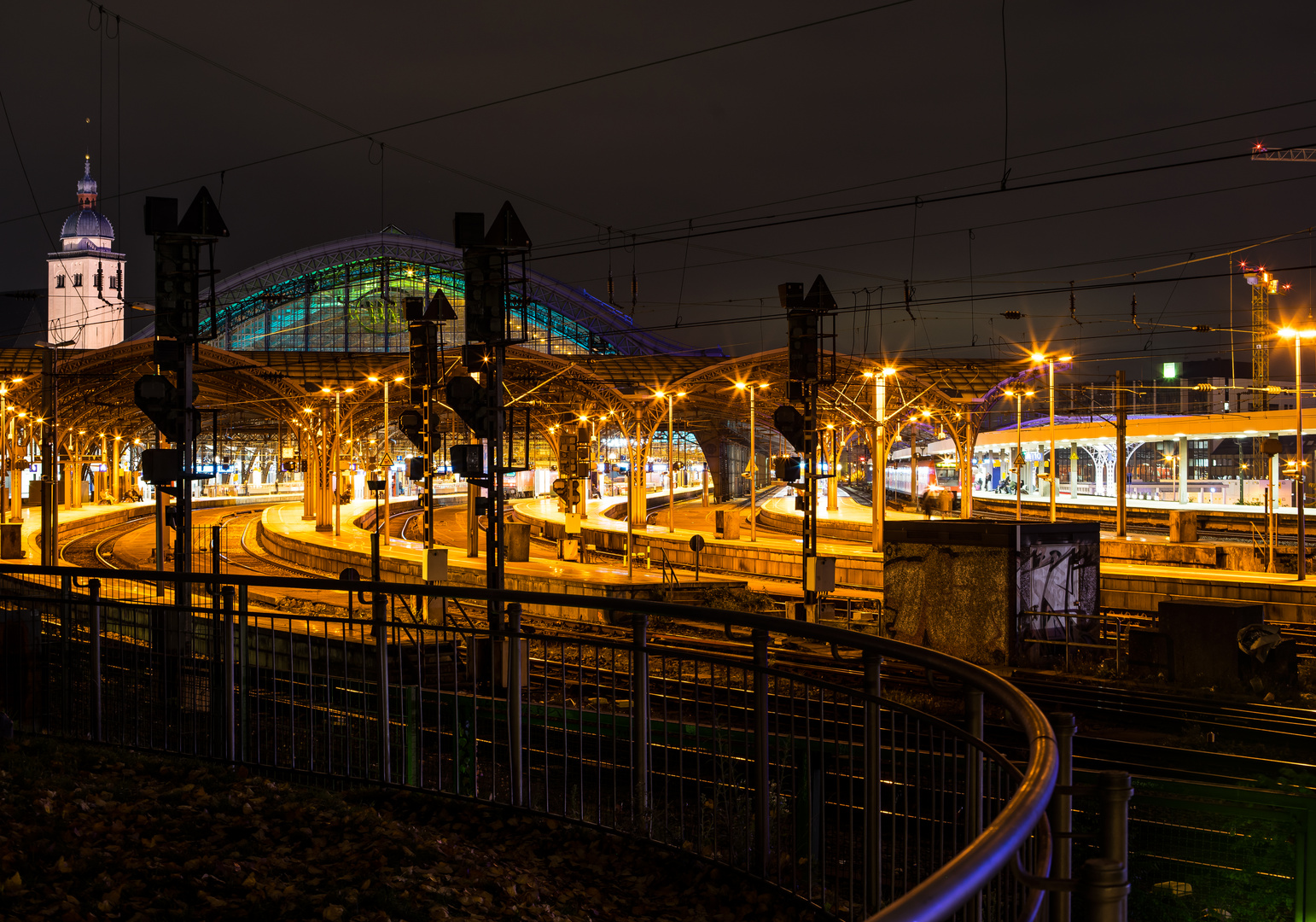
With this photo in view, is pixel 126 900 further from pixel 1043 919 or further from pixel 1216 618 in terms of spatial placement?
pixel 1216 618

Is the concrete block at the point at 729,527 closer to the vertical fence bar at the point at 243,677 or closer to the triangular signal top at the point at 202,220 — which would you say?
the triangular signal top at the point at 202,220

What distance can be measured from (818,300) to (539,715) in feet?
48.3

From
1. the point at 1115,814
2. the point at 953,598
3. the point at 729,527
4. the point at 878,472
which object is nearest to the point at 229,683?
the point at 1115,814

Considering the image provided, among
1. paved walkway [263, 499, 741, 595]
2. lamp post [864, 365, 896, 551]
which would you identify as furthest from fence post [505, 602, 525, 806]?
lamp post [864, 365, 896, 551]

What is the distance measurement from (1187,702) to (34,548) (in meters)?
36.4

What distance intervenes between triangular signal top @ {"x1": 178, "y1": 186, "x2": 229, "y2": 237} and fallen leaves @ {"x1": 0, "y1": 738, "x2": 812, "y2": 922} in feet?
38.7

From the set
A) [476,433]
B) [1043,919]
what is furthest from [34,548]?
[1043,919]

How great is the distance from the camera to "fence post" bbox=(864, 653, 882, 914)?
405 centimetres

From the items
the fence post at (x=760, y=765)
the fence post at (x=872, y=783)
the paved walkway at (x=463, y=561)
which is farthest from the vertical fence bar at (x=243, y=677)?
the paved walkway at (x=463, y=561)

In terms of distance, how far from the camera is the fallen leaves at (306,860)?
13.8 feet

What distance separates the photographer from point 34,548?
123 feet

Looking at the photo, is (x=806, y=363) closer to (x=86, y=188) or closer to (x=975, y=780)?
(x=975, y=780)

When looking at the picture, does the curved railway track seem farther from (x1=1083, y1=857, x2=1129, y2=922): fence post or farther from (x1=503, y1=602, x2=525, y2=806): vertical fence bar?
(x1=1083, y1=857, x2=1129, y2=922): fence post

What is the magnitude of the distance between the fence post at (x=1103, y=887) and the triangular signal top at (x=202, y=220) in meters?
16.5
